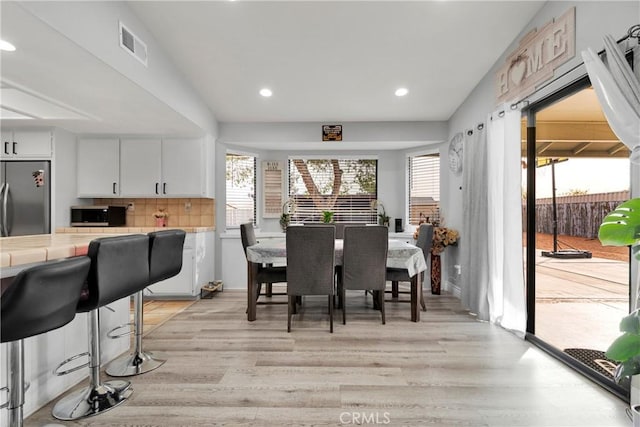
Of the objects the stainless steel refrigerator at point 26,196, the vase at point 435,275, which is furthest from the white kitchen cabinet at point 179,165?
the vase at point 435,275

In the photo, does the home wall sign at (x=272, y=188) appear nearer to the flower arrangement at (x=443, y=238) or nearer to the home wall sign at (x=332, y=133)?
the home wall sign at (x=332, y=133)

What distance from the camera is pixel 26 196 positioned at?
3877 millimetres

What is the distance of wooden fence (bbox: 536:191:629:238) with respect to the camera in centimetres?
255

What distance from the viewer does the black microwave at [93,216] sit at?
4262 millimetres

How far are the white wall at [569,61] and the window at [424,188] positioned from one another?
0.32 metres

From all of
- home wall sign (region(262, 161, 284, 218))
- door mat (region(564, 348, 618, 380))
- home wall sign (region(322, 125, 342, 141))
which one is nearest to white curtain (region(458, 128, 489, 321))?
door mat (region(564, 348, 618, 380))

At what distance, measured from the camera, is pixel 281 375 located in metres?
2.27

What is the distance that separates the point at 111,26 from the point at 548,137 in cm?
387

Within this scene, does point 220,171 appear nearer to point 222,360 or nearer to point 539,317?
point 222,360

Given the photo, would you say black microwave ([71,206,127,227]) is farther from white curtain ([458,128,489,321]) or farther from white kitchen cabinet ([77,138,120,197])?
white curtain ([458,128,489,321])

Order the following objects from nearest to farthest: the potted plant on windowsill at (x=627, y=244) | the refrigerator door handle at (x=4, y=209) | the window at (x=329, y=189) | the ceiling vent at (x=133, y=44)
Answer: the potted plant on windowsill at (x=627, y=244) < the ceiling vent at (x=133, y=44) < the refrigerator door handle at (x=4, y=209) < the window at (x=329, y=189)

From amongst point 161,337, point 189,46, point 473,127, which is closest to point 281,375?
point 161,337

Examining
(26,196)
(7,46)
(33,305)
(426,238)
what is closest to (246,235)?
(426,238)

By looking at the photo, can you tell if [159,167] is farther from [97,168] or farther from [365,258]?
→ [365,258]
